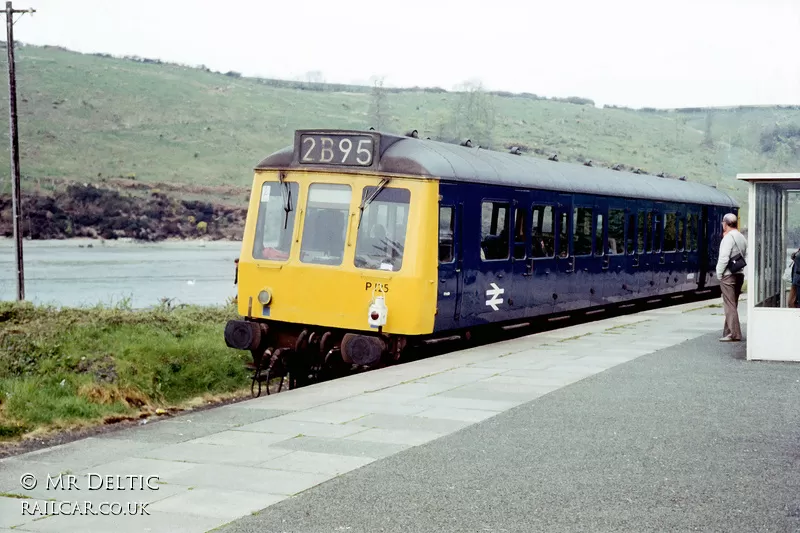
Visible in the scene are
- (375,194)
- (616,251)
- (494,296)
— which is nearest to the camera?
(375,194)

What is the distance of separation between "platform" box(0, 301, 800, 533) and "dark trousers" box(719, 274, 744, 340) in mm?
2857

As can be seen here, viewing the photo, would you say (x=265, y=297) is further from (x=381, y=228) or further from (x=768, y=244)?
(x=768, y=244)

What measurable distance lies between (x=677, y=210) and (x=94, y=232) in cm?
5112

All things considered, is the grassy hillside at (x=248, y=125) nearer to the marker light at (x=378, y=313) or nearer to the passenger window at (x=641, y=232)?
the passenger window at (x=641, y=232)

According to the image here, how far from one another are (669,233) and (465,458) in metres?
17.3

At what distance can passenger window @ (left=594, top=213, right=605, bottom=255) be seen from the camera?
20000 mm

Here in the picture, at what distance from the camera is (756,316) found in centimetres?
1409

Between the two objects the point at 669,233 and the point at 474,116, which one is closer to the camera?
the point at 669,233

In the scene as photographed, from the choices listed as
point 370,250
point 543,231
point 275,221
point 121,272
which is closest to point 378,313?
point 370,250

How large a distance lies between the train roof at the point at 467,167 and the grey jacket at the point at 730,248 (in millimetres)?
2952

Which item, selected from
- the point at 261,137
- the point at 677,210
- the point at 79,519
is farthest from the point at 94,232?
the point at 79,519

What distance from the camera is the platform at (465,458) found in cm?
677

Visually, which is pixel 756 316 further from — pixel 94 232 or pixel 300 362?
pixel 94 232

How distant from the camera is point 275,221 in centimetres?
1455
